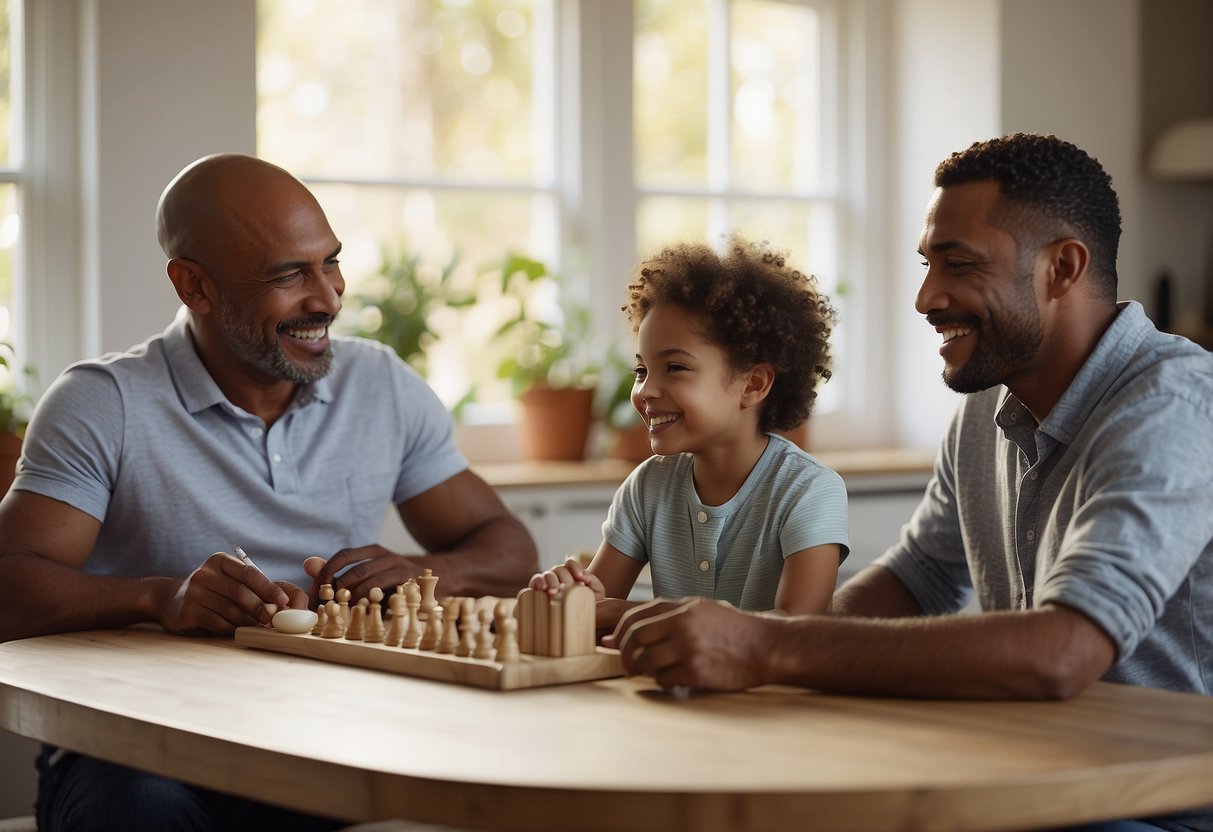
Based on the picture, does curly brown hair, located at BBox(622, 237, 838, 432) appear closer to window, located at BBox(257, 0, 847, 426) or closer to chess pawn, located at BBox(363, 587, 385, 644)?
chess pawn, located at BBox(363, 587, 385, 644)

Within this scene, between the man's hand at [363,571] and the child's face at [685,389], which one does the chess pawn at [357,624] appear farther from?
the child's face at [685,389]

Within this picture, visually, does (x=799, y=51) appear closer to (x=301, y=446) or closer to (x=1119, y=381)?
(x=301, y=446)

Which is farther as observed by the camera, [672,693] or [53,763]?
[53,763]

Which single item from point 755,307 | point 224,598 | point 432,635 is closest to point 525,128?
point 755,307

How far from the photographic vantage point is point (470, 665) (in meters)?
1.50

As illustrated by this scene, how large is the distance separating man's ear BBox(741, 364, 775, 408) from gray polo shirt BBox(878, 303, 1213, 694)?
0.29 metres

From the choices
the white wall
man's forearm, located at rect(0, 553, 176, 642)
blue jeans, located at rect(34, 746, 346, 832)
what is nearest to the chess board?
blue jeans, located at rect(34, 746, 346, 832)

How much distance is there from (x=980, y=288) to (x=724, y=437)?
43 cm

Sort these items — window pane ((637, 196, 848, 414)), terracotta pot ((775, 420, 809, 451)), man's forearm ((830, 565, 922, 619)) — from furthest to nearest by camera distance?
window pane ((637, 196, 848, 414))
terracotta pot ((775, 420, 809, 451))
man's forearm ((830, 565, 922, 619))

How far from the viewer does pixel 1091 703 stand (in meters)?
1.39

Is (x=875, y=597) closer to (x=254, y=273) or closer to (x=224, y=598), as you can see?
(x=224, y=598)

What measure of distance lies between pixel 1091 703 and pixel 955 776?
1.15ft

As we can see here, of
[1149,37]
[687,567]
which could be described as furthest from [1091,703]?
[1149,37]

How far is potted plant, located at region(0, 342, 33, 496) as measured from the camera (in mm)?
3039
